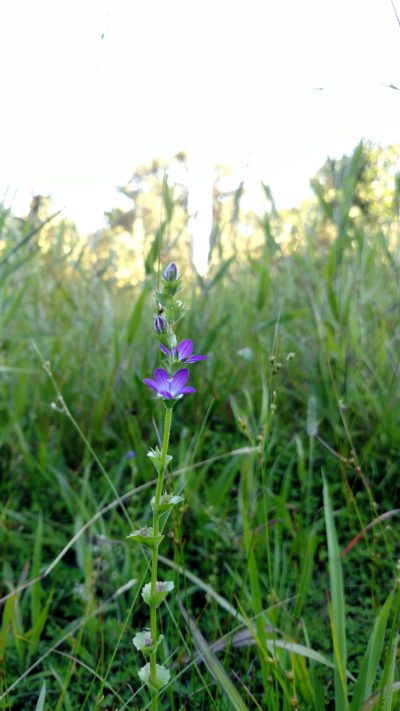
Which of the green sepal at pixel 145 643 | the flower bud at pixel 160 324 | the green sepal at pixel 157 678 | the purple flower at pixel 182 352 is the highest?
the flower bud at pixel 160 324

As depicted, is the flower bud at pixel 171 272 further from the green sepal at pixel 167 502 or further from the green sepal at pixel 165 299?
the green sepal at pixel 167 502

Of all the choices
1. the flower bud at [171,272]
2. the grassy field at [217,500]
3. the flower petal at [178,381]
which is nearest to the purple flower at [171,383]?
the flower petal at [178,381]

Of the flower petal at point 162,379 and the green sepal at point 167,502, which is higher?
the flower petal at point 162,379

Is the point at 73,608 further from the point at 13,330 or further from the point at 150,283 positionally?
the point at 13,330

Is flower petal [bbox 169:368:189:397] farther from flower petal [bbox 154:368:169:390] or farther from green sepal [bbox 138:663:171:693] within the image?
green sepal [bbox 138:663:171:693]

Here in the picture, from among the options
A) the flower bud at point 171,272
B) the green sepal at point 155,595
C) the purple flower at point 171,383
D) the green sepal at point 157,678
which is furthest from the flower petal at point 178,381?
the green sepal at point 157,678

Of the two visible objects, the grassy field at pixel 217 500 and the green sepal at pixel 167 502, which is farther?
the grassy field at pixel 217 500

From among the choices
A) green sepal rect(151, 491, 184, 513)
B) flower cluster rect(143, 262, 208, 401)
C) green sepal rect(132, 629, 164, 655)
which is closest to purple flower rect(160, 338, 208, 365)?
flower cluster rect(143, 262, 208, 401)

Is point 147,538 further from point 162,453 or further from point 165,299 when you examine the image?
point 165,299
